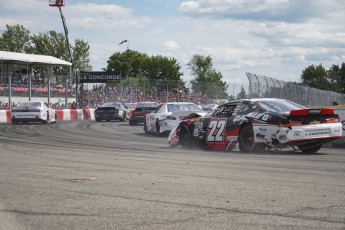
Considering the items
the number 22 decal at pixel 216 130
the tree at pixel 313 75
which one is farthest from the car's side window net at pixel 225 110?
the tree at pixel 313 75

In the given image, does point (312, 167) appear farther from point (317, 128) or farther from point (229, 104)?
point (229, 104)

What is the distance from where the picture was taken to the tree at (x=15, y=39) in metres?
80.7

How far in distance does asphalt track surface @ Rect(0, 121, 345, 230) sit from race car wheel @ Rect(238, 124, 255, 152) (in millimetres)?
2073

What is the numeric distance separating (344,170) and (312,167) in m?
0.59

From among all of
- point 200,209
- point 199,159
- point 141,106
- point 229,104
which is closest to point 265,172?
point 199,159

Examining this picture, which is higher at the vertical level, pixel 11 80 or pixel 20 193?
pixel 11 80

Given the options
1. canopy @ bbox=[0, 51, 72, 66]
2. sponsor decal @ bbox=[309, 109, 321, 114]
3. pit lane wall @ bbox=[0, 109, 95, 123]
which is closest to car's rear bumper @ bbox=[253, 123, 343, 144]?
sponsor decal @ bbox=[309, 109, 321, 114]

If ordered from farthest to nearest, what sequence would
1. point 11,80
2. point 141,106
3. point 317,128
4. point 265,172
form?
point 11,80 < point 141,106 < point 317,128 < point 265,172

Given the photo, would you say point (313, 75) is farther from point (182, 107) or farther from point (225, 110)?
point (225, 110)

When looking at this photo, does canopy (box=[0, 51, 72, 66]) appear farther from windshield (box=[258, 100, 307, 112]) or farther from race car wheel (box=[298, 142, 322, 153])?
race car wheel (box=[298, 142, 322, 153])

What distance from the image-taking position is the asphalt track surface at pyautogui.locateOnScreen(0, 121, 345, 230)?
5.93m

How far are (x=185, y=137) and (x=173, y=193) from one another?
9027 mm

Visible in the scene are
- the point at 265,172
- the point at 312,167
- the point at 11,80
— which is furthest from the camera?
the point at 11,80

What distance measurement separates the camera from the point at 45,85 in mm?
43875
